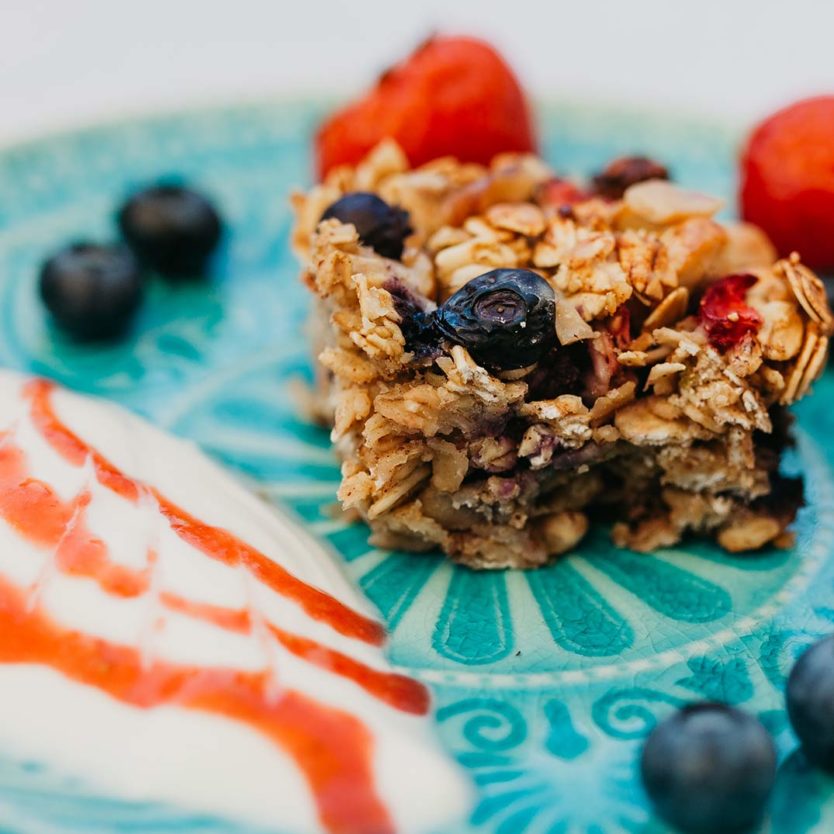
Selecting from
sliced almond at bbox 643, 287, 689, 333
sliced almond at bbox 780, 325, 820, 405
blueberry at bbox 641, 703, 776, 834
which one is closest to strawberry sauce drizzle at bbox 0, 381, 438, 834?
blueberry at bbox 641, 703, 776, 834

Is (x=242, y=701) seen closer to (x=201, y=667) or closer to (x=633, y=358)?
(x=201, y=667)

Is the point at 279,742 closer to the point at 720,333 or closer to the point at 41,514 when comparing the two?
Result: the point at 41,514

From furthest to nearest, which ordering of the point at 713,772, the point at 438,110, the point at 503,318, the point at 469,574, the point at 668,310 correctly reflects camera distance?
1. the point at 438,110
2. the point at 469,574
3. the point at 668,310
4. the point at 503,318
5. the point at 713,772

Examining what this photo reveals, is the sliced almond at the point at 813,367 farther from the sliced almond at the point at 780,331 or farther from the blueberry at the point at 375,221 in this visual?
the blueberry at the point at 375,221

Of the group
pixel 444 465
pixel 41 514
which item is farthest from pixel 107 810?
pixel 444 465

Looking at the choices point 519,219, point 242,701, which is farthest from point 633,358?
point 242,701

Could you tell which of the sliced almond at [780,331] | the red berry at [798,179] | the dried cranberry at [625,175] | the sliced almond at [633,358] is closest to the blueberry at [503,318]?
the sliced almond at [633,358]

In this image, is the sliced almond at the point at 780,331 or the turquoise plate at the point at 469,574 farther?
the sliced almond at the point at 780,331
